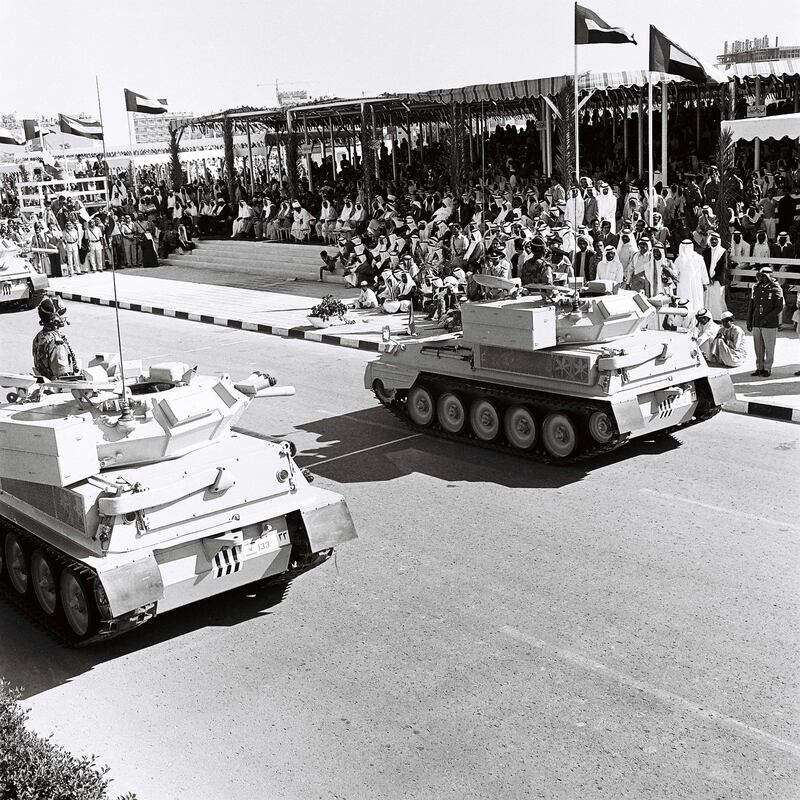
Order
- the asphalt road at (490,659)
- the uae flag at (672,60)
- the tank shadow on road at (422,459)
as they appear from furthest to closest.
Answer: the uae flag at (672,60) → the tank shadow on road at (422,459) → the asphalt road at (490,659)

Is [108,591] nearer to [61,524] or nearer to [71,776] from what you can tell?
[61,524]

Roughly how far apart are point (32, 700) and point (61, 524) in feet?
4.21

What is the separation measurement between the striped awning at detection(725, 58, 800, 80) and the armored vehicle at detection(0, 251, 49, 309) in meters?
15.5

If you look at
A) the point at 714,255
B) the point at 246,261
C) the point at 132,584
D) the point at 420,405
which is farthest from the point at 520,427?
the point at 246,261

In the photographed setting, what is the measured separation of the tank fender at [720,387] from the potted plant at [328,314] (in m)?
9.57

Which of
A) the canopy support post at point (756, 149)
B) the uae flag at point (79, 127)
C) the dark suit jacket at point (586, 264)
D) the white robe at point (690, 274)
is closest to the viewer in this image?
the white robe at point (690, 274)

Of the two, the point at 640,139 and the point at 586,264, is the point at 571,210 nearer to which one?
the point at 586,264

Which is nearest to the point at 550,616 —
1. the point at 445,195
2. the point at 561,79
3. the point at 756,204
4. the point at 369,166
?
the point at 756,204

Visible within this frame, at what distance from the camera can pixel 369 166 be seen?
90.7 ft

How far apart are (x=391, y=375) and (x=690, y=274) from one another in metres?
6.13

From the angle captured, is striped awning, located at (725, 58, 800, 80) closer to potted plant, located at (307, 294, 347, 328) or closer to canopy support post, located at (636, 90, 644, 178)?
canopy support post, located at (636, 90, 644, 178)

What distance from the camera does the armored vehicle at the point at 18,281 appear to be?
24047 millimetres

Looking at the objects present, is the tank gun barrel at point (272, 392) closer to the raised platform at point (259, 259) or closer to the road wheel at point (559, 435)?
the road wheel at point (559, 435)

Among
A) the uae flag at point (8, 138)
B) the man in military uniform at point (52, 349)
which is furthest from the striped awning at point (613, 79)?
the uae flag at point (8, 138)
